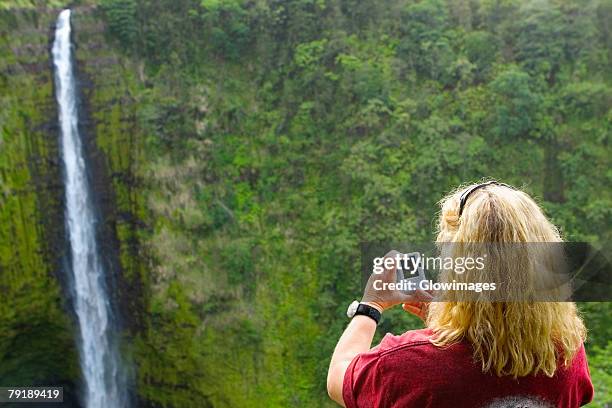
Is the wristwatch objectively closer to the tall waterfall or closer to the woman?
the woman

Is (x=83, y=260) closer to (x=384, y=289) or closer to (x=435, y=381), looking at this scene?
(x=384, y=289)

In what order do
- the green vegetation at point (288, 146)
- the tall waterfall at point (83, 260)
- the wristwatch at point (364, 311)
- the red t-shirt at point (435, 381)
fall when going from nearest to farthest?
the red t-shirt at point (435, 381) → the wristwatch at point (364, 311) → the green vegetation at point (288, 146) → the tall waterfall at point (83, 260)

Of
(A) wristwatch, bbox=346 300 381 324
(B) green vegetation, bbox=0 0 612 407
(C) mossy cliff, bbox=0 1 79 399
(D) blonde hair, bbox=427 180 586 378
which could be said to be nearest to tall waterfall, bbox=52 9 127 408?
(C) mossy cliff, bbox=0 1 79 399

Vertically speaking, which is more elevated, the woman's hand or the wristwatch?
the woman's hand

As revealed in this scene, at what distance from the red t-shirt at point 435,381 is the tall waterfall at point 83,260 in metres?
11.0

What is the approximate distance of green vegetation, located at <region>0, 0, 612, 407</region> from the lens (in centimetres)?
1069

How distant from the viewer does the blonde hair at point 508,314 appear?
1478mm

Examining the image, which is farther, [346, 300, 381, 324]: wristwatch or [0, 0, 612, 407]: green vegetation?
[0, 0, 612, 407]: green vegetation

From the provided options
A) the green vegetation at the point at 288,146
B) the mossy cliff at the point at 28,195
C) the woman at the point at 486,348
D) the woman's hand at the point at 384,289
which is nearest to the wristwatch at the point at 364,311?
the woman's hand at the point at 384,289

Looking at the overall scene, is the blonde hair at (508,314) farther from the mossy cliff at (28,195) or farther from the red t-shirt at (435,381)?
the mossy cliff at (28,195)

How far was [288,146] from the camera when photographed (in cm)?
1168

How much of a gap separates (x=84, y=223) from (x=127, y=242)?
0.96 meters

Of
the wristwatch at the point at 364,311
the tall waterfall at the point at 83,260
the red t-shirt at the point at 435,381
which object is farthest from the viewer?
the tall waterfall at the point at 83,260

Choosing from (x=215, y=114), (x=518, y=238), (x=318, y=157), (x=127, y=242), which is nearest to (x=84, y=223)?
(x=127, y=242)
